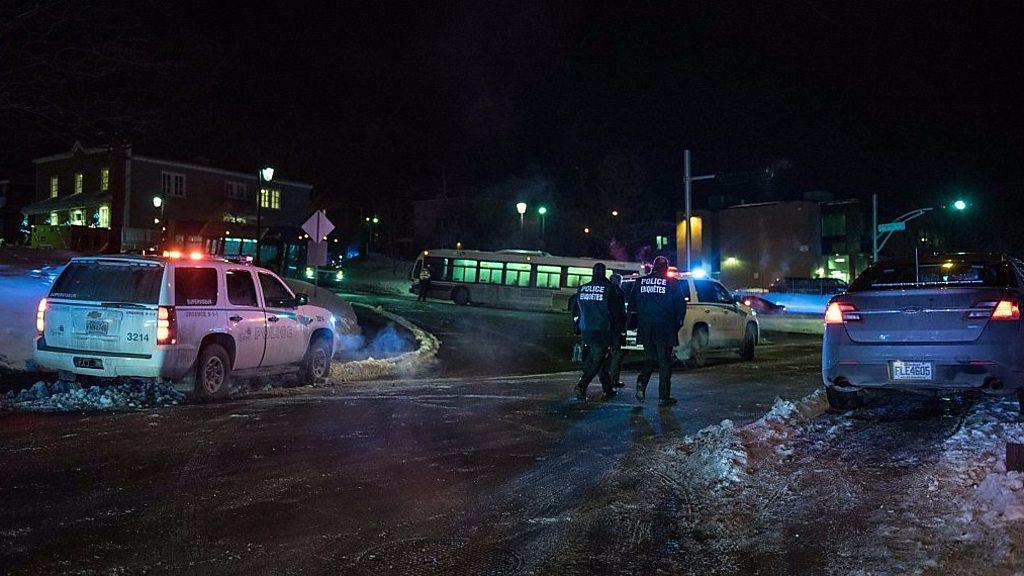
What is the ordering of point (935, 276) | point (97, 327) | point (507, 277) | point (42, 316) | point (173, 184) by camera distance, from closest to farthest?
point (935, 276), point (97, 327), point (42, 316), point (507, 277), point (173, 184)

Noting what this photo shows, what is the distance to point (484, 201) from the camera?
6688 centimetres

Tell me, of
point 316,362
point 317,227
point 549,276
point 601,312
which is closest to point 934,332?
point 601,312

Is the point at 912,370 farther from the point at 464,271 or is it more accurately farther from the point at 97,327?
the point at 464,271

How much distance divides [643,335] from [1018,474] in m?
5.21

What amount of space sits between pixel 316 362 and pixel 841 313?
26.1 ft

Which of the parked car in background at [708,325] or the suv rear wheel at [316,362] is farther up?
the parked car in background at [708,325]

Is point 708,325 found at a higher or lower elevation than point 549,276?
lower

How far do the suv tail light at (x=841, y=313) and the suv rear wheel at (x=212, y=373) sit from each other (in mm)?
7497

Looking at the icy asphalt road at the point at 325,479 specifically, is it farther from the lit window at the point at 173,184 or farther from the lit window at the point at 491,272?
the lit window at the point at 173,184

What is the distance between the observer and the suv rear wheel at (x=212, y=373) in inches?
405

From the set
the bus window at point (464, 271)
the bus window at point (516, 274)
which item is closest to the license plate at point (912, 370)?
the bus window at point (516, 274)

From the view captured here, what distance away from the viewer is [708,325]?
1625cm

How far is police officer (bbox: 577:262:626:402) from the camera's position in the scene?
34.1ft

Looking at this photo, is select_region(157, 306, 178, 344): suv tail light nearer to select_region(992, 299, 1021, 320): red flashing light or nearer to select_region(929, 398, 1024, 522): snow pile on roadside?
select_region(929, 398, 1024, 522): snow pile on roadside
